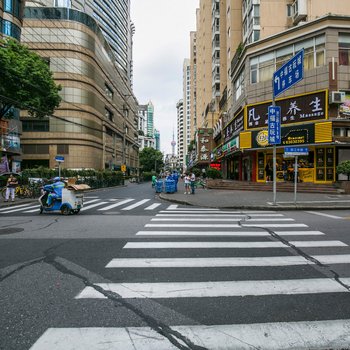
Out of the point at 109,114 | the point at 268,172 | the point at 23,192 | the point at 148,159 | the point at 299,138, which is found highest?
the point at 109,114

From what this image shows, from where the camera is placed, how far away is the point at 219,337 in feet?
8.69

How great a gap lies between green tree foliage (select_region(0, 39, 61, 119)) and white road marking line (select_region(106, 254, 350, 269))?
840 inches

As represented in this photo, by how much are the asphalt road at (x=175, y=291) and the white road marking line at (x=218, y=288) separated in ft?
0.05

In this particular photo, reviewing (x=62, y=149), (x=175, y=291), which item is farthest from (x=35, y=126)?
(x=175, y=291)

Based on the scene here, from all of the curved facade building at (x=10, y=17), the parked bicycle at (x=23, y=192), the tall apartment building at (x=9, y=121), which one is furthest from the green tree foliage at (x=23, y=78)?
the curved facade building at (x=10, y=17)

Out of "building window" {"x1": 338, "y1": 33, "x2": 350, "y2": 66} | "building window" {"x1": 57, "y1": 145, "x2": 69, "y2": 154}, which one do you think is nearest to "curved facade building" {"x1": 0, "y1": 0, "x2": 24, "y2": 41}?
"building window" {"x1": 57, "y1": 145, "x2": 69, "y2": 154}

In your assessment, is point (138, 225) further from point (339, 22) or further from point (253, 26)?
point (253, 26)

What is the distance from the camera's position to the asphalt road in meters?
2.66

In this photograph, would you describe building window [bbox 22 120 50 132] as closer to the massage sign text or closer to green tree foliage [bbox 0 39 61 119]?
green tree foliage [bbox 0 39 61 119]

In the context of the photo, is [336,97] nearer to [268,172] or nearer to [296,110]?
[296,110]

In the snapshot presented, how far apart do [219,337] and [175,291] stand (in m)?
1.14

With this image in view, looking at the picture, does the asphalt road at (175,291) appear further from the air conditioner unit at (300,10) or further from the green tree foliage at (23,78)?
the air conditioner unit at (300,10)

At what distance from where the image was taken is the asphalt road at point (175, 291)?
2.66 metres

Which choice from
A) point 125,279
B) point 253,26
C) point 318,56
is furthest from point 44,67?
point 125,279
